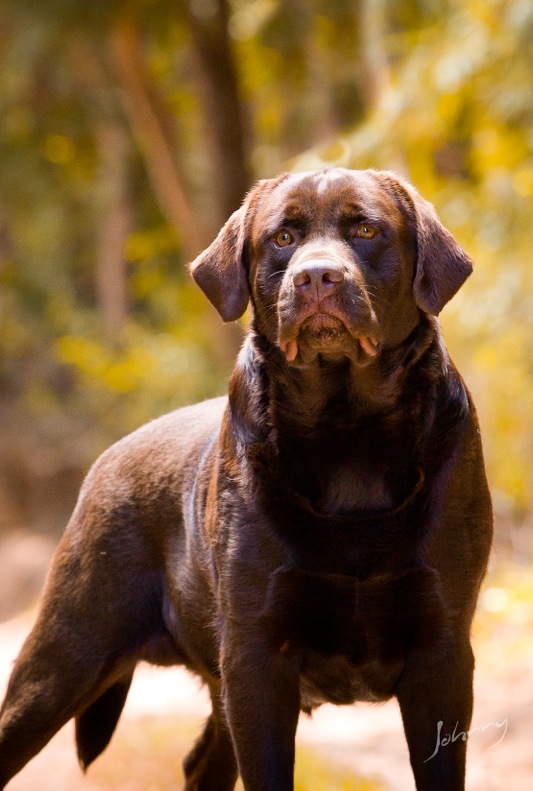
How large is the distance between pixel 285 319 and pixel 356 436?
0.43m

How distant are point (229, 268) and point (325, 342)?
46cm

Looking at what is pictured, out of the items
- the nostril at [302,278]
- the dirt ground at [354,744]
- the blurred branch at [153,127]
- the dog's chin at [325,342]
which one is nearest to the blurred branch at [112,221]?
the blurred branch at [153,127]

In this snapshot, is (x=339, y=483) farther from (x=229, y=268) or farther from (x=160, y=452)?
(x=160, y=452)

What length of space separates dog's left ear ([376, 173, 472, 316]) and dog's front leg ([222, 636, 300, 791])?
39.0 inches

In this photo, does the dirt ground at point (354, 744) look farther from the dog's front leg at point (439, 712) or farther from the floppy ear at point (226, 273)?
the floppy ear at point (226, 273)

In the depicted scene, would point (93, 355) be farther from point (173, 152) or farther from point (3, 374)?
point (3, 374)

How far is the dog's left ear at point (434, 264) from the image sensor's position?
3148 mm

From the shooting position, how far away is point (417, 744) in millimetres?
3141

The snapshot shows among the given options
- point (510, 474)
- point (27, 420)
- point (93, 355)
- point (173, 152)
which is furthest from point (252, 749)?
point (27, 420)

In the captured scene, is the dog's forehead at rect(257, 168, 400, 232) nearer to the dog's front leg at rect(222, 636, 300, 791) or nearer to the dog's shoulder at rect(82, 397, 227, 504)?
the dog's shoulder at rect(82, 397, 227, 504)

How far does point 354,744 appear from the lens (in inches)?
231

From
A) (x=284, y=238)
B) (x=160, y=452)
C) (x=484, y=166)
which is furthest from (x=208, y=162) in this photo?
(x=284, y=238)

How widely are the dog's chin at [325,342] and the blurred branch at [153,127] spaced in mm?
8032

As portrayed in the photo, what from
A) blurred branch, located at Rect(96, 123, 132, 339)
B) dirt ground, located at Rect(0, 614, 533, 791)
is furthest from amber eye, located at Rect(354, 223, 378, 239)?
blurred branch, located at Rect(96, 123, 132, 339)
